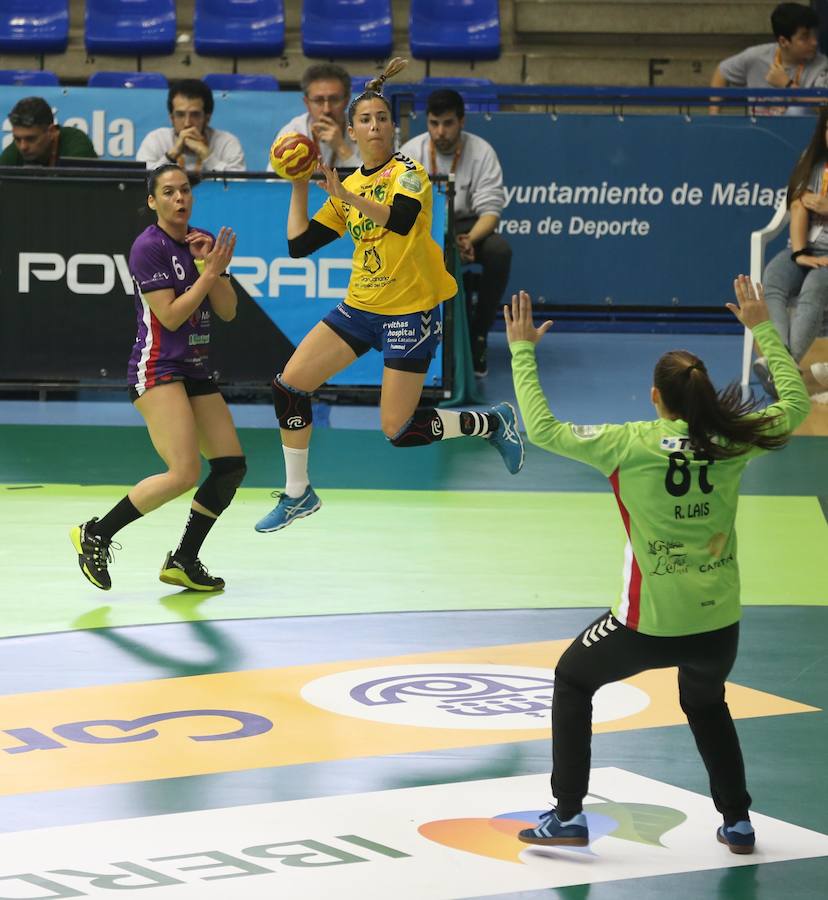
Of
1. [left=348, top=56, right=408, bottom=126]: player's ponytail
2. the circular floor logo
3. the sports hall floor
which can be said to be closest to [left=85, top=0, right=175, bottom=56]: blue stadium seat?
the sports hall floor

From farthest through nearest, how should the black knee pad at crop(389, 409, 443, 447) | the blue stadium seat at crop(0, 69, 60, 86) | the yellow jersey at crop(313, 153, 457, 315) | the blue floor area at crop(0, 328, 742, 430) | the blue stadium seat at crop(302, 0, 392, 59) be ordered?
the blue stadium seat at crop(302, 0, 392, 59), the blue stadium seat at crop(0, 69, 60, 86), the blue floor area at crop(0, 328, 742, 430), the black knee pad at crop(389, 409, 443, 447), the yellow jersey at crop(313, 153, 457, 315)

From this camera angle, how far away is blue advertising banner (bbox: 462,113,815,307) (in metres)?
15.6

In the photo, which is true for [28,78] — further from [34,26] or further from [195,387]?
[195,387]

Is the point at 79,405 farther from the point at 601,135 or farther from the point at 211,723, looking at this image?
the point at 211,723

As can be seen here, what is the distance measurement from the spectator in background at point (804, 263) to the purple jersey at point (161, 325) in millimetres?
6064

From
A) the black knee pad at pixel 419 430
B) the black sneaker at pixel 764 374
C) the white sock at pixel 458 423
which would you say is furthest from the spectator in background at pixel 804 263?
the black knee pad at pixel 419 430

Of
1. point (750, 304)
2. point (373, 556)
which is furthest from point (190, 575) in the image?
point (750, 304)

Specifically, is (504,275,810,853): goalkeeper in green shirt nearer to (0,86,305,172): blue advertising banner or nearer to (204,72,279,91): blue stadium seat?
(0,86,305,172): blue advertising banner

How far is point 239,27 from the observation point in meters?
18.4

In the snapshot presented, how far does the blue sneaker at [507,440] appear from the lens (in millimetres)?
8266

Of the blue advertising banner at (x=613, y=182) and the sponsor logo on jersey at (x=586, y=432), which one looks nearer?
the sponsor logo on jersey at (x=586, y=432)

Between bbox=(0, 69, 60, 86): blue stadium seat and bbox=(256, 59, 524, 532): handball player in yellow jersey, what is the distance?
34.0 ft

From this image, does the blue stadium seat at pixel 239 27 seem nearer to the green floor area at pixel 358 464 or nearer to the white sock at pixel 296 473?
the green floor area at pixel 358 464

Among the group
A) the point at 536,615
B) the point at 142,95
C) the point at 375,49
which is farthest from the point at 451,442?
the point at 375,49
